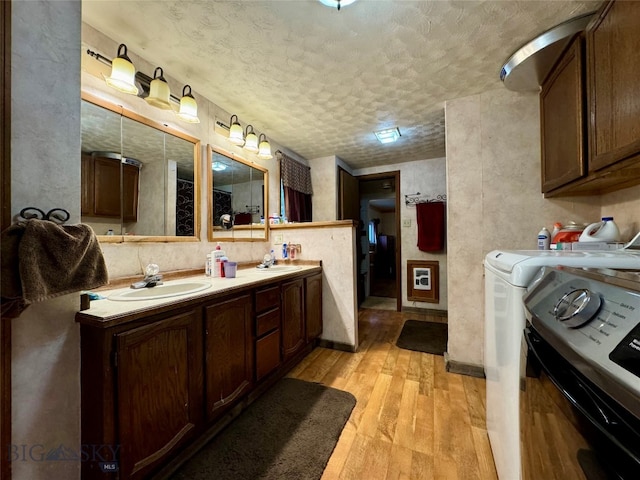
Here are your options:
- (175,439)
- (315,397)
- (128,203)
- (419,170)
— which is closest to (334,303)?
(315,397)

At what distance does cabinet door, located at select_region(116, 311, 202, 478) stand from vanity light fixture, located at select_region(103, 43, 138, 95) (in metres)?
1.31

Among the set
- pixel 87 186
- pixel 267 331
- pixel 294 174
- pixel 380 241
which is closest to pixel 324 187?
pixel 294 174

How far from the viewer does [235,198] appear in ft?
7.57

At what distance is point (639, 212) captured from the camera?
4.26 ft

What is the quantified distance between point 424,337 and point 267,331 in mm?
1880

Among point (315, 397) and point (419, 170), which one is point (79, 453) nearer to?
point (315, 397)

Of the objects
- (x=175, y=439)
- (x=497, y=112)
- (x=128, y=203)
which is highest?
(x=497, y=112)

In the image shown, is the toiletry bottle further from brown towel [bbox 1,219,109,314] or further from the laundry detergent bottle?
brown towel [bbox 1,219,109,314]

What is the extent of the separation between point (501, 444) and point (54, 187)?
6.35 feet

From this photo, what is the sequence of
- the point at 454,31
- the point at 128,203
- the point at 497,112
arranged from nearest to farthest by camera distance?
the point at 454,31
the point at 128,203
the point at 497,112

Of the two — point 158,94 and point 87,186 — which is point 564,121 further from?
point 87,186

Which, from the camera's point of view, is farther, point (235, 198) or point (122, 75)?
point (235, 198)

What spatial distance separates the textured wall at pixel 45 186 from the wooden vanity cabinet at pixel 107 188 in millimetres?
434

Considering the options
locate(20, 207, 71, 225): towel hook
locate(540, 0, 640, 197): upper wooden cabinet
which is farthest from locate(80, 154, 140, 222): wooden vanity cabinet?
locate(540, 0, 640, 197): upper wooden cabinet
